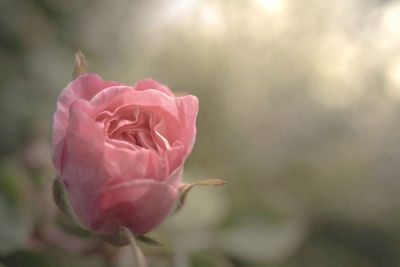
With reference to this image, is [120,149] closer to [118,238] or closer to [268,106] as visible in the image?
[118,238]

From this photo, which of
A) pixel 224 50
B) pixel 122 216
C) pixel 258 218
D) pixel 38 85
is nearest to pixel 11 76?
pixel 38 85

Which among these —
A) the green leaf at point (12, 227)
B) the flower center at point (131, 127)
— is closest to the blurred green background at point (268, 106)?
the green leaf at point (12, 227)

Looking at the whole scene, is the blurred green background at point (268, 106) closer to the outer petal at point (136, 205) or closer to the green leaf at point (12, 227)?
the green leaf at point (12, 227)

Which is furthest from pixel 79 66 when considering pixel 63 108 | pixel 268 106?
pixel 268 106

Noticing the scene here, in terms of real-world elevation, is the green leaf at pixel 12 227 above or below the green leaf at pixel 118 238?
below

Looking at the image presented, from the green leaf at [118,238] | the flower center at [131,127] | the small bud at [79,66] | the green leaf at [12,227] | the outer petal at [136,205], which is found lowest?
the green leaf at [12,227]

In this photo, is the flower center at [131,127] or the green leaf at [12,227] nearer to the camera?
the flower center at [131,127]

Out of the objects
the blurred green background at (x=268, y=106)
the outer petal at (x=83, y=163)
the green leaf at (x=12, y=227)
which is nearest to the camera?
the outer petal at (x=83, y=163)

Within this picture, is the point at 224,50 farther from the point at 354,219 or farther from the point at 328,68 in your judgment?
the point at 354,219
